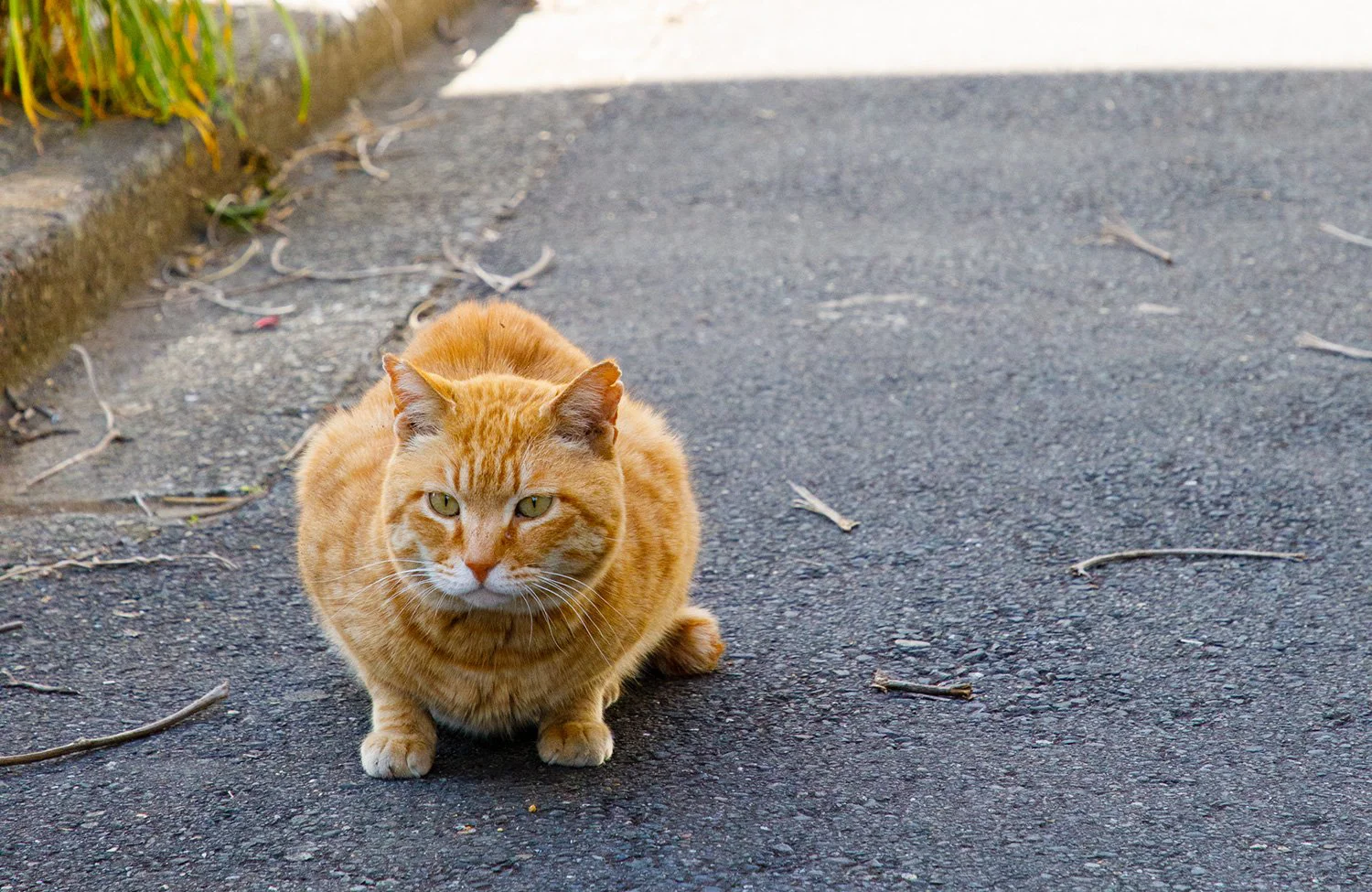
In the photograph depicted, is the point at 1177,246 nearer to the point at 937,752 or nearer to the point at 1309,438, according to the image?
the point at 1309,438

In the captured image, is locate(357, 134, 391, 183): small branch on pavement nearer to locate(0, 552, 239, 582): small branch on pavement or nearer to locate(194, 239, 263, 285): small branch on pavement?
locate(194, 239, 263, 285): small branch on pavement

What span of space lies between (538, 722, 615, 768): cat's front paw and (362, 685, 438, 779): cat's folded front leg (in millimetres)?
196

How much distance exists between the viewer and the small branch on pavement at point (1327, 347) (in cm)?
386

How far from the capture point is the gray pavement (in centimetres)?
216

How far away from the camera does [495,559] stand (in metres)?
2.15

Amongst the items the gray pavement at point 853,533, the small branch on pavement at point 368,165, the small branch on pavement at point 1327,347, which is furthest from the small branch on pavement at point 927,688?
the small branch on pavement at point 368,165

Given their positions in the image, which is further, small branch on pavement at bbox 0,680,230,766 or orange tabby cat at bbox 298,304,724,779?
small branch on pavement at bbox 0,680,230,766

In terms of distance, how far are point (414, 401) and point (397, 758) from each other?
0.59m

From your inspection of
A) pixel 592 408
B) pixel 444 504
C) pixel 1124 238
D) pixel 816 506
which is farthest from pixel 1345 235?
pixel 444 504

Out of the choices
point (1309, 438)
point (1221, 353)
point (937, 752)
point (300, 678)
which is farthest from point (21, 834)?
point (1221, 353)

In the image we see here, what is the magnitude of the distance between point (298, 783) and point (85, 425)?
169cm

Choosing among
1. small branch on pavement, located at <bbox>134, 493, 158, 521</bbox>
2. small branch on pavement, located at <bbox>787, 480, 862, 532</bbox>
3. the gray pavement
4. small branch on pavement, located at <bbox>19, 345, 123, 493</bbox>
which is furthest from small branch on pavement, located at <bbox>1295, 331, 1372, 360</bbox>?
small branch on pavement, located at <bbox>19, 345, 123, 493</bbox>

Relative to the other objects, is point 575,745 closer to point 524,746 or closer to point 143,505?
point 524,746

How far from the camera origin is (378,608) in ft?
7.72
